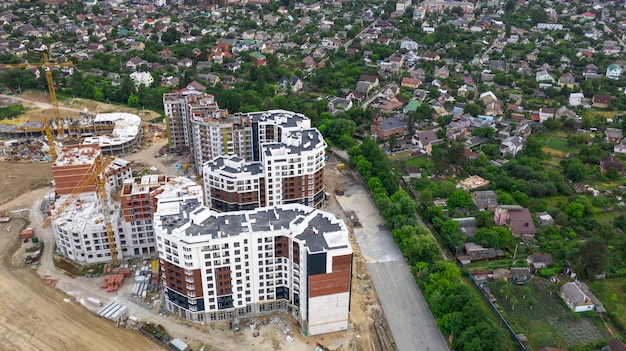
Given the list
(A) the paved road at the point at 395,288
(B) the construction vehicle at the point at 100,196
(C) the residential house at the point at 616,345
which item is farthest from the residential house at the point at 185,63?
(C) the residential house at the point at 616,345

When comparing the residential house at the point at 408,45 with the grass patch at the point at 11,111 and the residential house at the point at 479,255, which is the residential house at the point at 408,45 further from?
the grass patch at the point at 11,111

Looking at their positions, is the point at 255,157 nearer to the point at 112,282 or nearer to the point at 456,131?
the point at 112,282

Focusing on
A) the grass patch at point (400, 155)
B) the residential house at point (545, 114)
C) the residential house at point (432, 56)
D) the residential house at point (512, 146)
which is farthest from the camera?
the residential house at point (432, 56)

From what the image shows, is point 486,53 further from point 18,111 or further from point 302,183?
point 18,111

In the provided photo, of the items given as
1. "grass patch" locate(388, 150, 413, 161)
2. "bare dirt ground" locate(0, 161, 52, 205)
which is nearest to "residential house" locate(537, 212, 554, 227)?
"grass patch" locate(388, 150, 413, 161)

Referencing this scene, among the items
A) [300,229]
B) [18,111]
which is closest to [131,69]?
[18,111]

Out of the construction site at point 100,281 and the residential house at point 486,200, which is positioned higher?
the residential house at point 486,200
